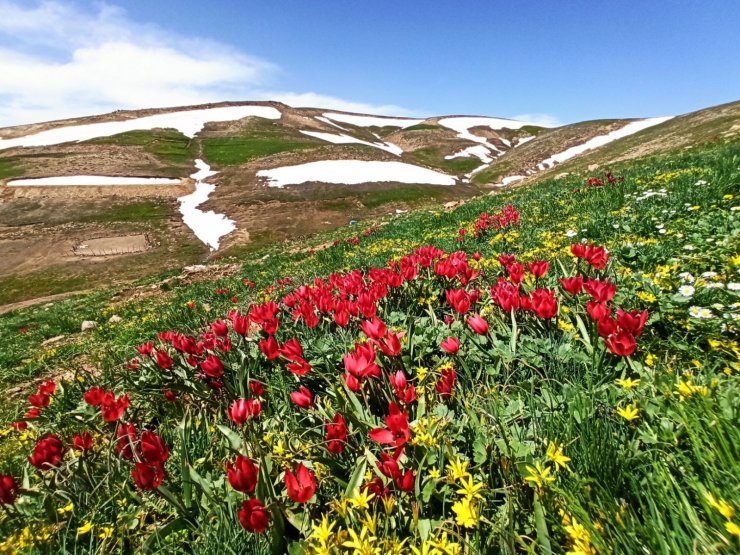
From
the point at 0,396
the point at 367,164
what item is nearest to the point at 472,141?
the point at 367,164

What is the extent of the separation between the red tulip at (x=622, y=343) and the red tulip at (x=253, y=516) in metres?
1.99

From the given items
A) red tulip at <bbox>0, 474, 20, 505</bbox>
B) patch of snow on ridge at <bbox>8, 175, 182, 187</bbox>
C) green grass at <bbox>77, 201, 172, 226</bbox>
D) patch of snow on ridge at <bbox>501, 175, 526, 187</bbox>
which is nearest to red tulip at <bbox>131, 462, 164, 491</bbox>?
red tulip at <bbox>0, 474, 20, 505</bbox>

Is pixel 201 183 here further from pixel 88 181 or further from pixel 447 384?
pixel 447 384

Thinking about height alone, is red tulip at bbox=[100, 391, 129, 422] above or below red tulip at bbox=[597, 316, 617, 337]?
below

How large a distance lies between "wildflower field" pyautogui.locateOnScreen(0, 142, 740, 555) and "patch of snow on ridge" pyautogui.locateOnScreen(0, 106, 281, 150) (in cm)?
9052

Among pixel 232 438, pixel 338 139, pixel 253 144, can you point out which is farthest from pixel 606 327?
pixel 338 139

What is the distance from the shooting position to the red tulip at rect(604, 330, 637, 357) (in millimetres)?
2268

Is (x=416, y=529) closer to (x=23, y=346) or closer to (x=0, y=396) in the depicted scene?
(x=0, y=396)

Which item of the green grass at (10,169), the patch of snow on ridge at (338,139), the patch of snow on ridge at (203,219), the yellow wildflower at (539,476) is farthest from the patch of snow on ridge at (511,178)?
the green grass at (10,169)

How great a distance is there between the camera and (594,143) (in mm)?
74000

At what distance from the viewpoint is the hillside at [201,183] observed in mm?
33094

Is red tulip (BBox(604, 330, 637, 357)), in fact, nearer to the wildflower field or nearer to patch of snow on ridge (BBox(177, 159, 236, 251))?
the wildflower field

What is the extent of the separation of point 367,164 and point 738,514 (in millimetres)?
59624

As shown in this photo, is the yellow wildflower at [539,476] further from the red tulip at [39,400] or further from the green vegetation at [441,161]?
the green vegetation at [441,161]
